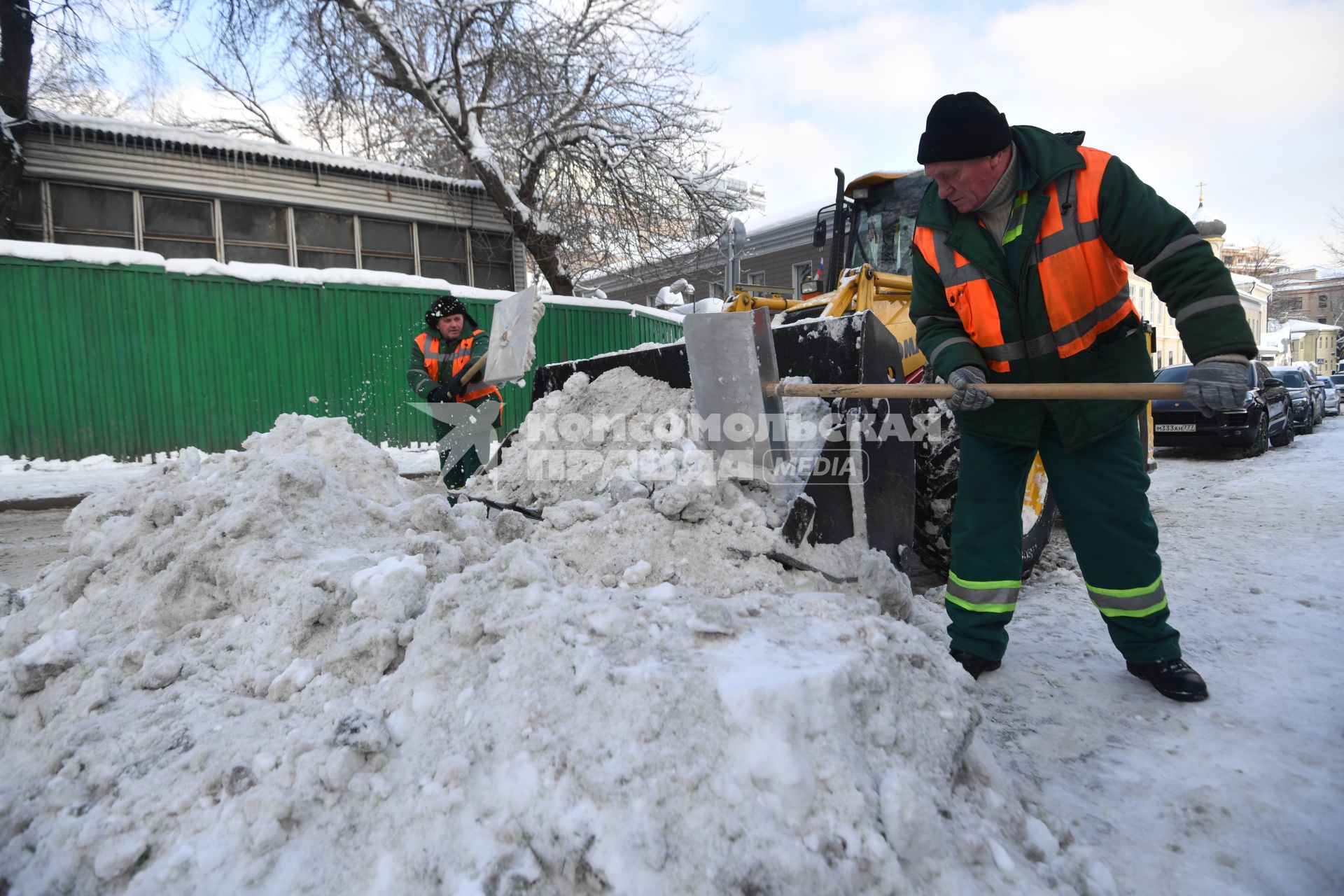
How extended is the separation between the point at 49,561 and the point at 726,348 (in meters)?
4.32

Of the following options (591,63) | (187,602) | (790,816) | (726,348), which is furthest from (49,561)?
(591,63)

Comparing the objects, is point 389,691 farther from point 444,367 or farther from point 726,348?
point 444,367

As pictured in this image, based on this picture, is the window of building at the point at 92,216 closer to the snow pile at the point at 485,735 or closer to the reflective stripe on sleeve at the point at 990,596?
the snow pile at the point at 485,735

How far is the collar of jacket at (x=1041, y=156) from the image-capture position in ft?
6.95

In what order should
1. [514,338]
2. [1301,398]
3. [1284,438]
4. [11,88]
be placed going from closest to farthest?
[514,338], [11,88], [1284,438], [1301,398]

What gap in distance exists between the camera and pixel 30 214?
10.1 m

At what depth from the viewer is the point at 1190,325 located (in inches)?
79.6

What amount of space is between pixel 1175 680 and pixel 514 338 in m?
3.37

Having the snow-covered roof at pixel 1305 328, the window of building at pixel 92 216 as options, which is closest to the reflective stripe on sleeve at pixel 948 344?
the window of building at pixel 92 216

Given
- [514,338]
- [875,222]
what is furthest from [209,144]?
[875,222]

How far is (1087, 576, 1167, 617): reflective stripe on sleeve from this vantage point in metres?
2.21

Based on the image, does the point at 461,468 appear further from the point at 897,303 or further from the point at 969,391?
the point at 969,391

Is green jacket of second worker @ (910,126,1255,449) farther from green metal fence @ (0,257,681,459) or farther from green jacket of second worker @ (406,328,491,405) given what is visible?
green metal fence @ (0,257,681,459)

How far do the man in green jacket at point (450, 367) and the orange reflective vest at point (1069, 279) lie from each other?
304 centimetres
